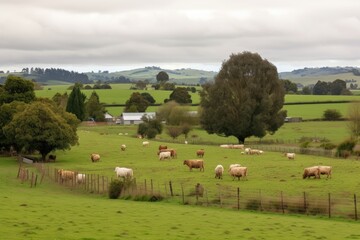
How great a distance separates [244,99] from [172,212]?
55342 mm

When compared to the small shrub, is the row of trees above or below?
above

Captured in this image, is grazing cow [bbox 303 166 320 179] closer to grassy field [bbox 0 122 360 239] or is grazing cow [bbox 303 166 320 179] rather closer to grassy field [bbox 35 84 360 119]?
grassy field [bbox 0 122 360 239]

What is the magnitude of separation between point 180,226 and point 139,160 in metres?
35.5

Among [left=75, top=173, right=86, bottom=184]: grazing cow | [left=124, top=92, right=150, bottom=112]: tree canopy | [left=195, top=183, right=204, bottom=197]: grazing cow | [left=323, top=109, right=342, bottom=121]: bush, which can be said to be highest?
[left=124, top=92, right=150, bottom=112]: tree canopy

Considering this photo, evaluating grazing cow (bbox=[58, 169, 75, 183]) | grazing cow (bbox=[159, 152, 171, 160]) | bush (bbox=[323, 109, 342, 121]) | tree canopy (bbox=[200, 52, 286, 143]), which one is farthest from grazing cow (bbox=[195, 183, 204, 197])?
bush (bbox=[323, 109, 342, 121])

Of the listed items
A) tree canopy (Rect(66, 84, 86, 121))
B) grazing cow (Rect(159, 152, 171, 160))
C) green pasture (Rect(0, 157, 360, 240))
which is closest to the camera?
green pasture (Rect(0, 157, 360, 240))

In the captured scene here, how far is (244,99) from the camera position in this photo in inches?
3282

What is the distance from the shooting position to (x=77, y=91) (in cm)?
12725

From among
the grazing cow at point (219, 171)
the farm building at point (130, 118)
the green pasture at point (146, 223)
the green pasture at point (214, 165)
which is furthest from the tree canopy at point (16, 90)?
the farm building at point (130, 118)

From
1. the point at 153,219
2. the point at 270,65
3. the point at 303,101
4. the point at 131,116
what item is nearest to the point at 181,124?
the point at 270,65

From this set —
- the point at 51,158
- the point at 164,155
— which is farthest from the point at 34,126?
the point at 164,155

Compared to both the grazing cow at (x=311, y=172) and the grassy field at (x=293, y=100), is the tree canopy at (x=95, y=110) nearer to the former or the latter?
the grassy field at (x=293, y=100)

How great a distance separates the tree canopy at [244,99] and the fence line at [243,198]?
136ft

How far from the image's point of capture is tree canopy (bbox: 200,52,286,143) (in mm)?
82750
